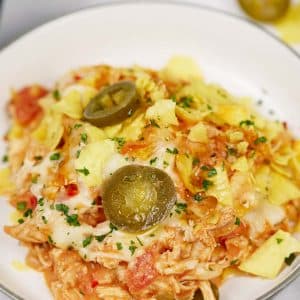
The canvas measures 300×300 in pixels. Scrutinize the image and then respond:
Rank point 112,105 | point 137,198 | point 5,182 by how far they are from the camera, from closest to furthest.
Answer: point 137,198, point 112,105, point 5,182

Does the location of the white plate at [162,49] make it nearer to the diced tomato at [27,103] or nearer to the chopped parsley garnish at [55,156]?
the diced tomato at [27,103]

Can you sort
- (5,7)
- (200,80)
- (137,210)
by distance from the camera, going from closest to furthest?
1. (137,210)
2. (200,80)
3. (5,7)

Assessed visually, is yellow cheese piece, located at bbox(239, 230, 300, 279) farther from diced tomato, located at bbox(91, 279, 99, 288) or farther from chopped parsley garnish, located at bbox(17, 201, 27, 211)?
chopped parsley garnish, located at bbox(17, 201, 27, 211)

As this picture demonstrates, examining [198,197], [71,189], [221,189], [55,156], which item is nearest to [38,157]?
[55,156]

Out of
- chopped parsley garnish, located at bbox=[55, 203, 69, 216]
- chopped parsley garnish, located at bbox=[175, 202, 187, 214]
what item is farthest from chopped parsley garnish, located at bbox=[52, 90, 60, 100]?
chopped parsley garnish, located at bbox=[175, 202, 187, 214]

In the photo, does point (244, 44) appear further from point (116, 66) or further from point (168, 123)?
point (168, 123)

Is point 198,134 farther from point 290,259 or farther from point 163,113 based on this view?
point 290,259

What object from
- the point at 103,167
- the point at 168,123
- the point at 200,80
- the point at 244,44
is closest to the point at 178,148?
the point at 168,123
